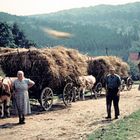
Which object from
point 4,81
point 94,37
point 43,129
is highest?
point 94,37

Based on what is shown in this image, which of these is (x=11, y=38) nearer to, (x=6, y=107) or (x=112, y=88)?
(x=6, y=107)

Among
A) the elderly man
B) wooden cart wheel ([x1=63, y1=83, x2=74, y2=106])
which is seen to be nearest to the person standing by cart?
the elderly man

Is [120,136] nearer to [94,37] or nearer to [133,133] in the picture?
[133,133]

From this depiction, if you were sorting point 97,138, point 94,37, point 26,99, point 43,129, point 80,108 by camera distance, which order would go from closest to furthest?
1. point 97,138
2. point 43,129
3. point 26,99
4. point 80,108
5. point 94,37

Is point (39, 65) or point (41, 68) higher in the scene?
point (39, 65)

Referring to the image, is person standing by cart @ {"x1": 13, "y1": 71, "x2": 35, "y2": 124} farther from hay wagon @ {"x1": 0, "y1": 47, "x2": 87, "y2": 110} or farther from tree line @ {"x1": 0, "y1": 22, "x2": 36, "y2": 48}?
tree line @ {"x1": 0, "y1": 22, "x2": 36, "y2": 48}

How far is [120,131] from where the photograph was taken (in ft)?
42.7

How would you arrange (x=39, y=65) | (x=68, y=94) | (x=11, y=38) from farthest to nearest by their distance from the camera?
(x=11, y=38) < (x=68, y=94) < (x=39, y=65)

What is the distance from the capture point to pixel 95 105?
2145 cm

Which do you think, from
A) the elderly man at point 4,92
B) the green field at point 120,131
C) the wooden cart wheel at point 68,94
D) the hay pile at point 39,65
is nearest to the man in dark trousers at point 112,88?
the green field at point 120,131

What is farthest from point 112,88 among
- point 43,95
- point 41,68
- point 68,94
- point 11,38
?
point 11,38

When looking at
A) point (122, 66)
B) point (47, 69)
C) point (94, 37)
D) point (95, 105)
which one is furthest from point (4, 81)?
point (94, 37)

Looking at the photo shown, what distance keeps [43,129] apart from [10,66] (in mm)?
5471

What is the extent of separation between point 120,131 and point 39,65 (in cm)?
647
